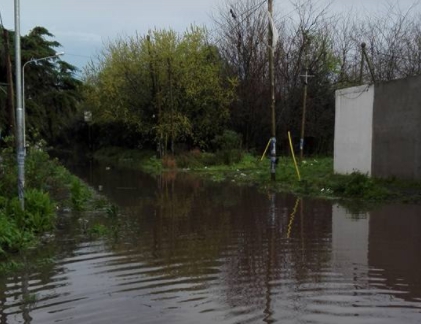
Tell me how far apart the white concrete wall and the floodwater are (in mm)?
6492

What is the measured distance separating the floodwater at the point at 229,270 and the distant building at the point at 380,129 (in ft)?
14.0

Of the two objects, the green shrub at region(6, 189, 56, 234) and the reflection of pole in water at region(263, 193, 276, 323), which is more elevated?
the green shrub at region(6, 189, 56, 234)

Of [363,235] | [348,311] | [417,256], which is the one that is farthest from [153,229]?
[348,311]

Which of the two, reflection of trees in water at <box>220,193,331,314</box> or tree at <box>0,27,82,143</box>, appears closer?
reflection of trees in water at <box>220,193,331,314</box>

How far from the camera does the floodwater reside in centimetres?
675

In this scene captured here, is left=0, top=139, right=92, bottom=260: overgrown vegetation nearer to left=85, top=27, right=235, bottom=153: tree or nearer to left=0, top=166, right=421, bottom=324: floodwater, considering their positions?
left=0, top=166, right=421, bottom=324: floodwater

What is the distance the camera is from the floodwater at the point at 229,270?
675cm

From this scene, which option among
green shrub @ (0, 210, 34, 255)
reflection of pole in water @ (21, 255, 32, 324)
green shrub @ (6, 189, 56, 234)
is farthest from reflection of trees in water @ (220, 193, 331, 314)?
green shrub @ (6, 189, 56, 234)

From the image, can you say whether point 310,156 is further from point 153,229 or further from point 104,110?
point 153,229

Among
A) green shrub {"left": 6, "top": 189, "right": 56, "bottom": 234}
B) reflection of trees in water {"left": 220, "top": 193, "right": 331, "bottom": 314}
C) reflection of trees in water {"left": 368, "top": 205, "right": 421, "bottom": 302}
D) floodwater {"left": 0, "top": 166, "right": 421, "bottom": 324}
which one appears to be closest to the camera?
floodwater {"left": 0, "top": 166, "right": 421, "bottom": 324}

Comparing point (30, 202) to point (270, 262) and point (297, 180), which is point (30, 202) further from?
point (297, 180)

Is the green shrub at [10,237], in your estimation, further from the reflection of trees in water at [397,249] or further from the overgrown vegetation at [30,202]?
the reflection of trees in water at [397,249]

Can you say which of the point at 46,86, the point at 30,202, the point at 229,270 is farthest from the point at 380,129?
the point at 46,86

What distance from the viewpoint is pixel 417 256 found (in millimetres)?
9703
